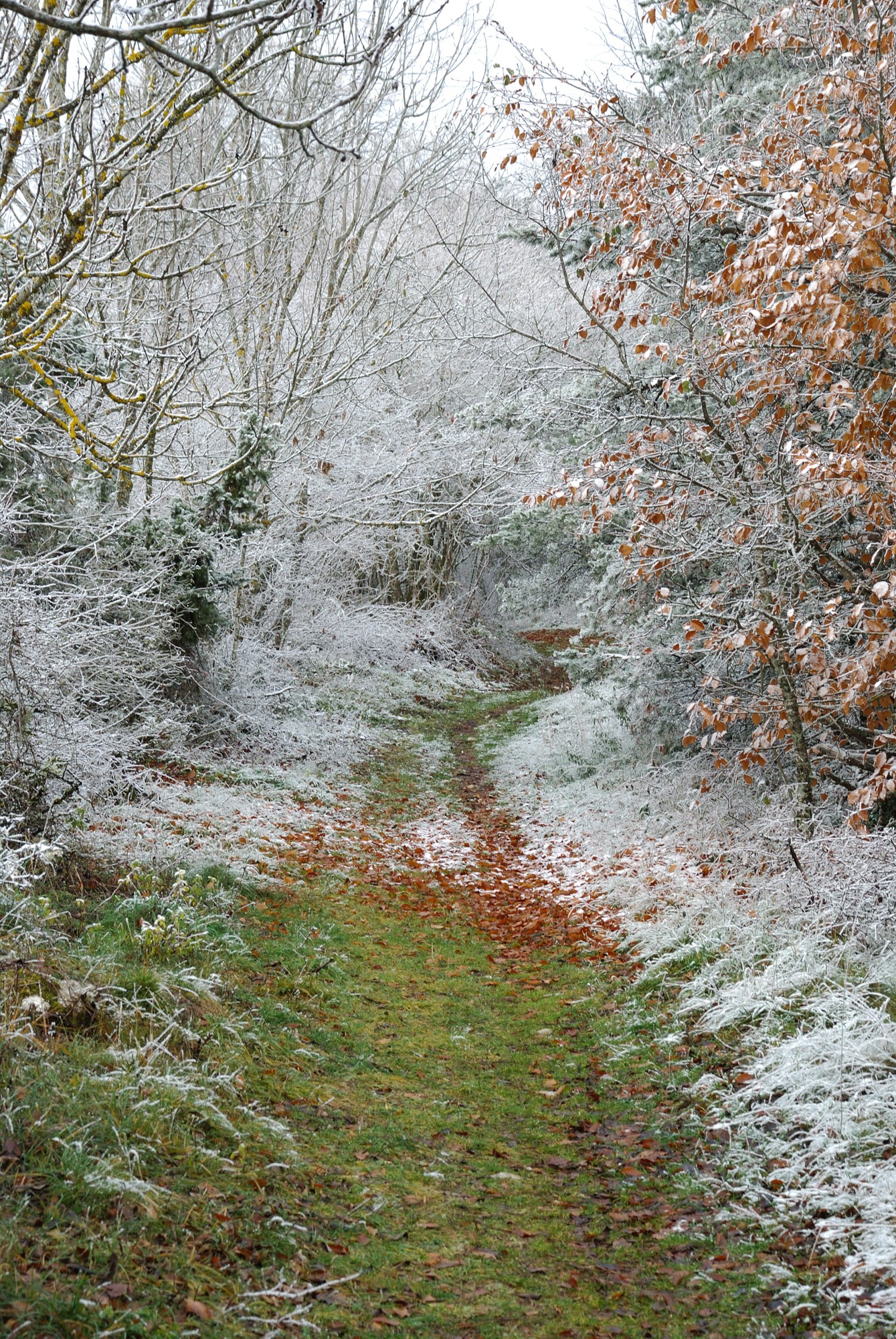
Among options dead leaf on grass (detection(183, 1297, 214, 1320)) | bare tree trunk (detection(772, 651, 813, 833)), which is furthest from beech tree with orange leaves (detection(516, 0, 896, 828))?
dead leaf on grass (detection(183, 1297, 214, 1320))

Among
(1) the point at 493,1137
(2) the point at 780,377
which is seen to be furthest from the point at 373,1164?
(2) the point at 780,377

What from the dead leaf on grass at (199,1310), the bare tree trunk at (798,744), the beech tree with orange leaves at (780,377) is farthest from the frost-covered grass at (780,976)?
the dead leaf on grass at (199,1310)

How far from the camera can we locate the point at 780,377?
Result: 6.28 metres

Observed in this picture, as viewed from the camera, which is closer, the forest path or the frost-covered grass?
the forest path

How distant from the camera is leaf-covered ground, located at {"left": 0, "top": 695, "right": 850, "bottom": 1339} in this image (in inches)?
125

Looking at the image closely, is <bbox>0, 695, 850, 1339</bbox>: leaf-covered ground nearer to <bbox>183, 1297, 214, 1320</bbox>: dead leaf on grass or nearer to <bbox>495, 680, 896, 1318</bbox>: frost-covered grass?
<bbox>183, 1297, 214, 1320</bbox>: dead leaf on grass

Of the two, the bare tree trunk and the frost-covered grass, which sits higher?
the bare tree trunk

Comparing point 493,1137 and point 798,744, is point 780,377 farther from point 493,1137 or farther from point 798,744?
point 493,1137

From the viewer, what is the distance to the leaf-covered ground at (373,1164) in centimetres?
318

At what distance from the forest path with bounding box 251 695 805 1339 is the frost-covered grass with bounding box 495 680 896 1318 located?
0.26 metres

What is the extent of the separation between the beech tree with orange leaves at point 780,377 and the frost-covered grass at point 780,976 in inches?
24.0

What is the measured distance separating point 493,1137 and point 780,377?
16.1ft

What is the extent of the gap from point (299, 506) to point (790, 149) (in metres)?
8.77

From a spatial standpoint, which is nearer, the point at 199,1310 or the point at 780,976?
the point at 199,1310
